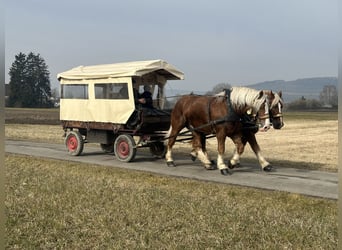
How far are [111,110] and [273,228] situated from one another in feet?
27.8

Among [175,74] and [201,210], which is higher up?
[175,74]

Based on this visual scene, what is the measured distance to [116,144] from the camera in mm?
13422

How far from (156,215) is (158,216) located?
0.07 meters

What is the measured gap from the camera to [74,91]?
48.4ft

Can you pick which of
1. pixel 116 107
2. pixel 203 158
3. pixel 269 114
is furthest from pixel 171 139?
pixel 269 114

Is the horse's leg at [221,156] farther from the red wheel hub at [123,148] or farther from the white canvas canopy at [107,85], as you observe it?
the red wheel hub at [123,148]

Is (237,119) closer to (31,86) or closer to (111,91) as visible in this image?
(111,91)

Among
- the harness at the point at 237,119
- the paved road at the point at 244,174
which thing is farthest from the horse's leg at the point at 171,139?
the harness at the point at 237,119

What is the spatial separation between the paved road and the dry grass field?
0.62 meters

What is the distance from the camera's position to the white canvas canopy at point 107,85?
42.3ft

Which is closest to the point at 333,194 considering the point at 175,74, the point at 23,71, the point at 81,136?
the point at 175,74

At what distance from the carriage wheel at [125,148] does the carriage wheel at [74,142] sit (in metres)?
1.66

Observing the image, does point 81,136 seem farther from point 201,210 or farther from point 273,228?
point 273,228

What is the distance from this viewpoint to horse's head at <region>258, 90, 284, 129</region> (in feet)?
33.2
